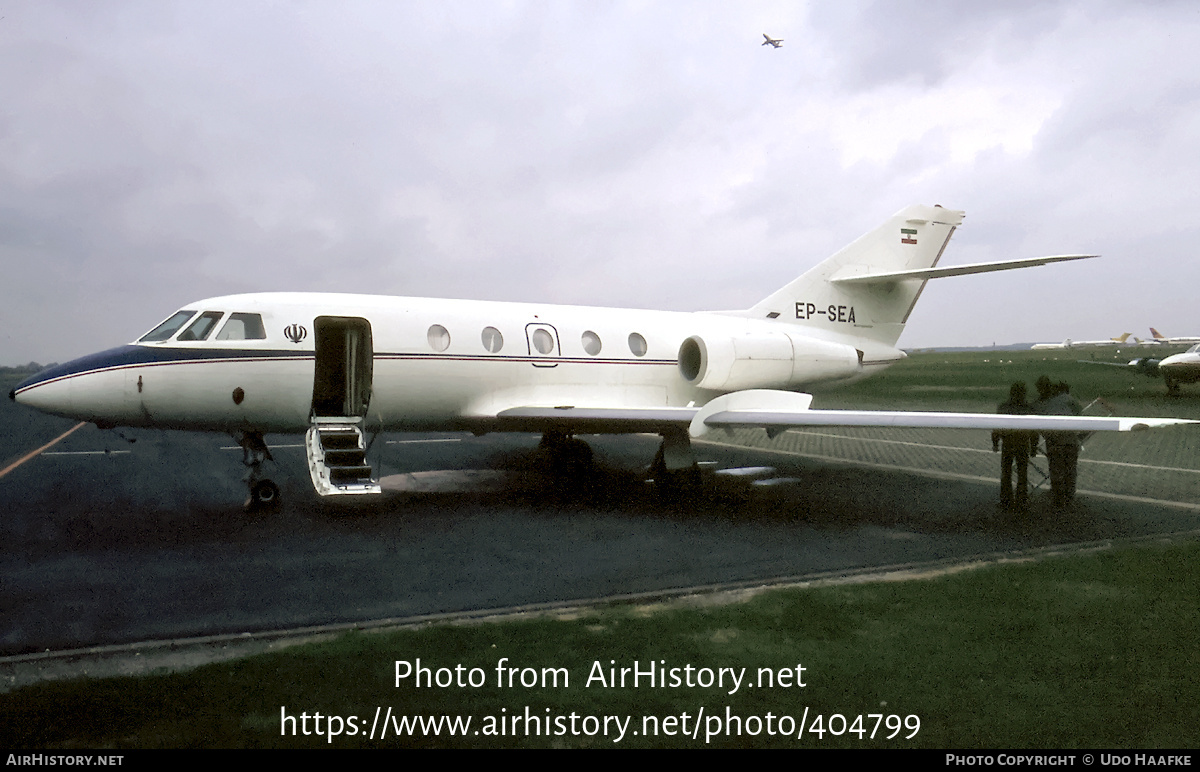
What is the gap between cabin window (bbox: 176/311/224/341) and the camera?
9.14 metres

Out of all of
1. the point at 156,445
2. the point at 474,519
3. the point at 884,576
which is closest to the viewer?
the point at 884,576

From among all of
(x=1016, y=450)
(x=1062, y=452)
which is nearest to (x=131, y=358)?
(x=1016, y=450)

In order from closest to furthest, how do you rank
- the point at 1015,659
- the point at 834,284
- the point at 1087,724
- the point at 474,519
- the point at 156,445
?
1. the point at 1087,724
2. the point at 1015,659
3. the point at 474,519
4. the point at 834,284
5. the point at 156,445

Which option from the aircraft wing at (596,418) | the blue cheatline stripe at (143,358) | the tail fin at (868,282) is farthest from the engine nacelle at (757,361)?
the blue cheatline stripe at (143,358)

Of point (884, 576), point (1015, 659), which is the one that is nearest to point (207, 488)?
point (884, 576)

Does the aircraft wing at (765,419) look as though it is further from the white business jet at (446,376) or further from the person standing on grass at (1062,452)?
the person standing on grass at (1062,452)

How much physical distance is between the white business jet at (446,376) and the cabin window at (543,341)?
0.06ft

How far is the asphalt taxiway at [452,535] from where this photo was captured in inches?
225

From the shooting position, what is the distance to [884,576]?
21.1 feet

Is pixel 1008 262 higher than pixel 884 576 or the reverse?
higher

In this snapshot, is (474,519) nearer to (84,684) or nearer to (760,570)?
(760,570)

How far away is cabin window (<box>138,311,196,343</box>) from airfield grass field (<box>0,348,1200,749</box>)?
19.6ft

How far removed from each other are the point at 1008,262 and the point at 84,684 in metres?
12.8

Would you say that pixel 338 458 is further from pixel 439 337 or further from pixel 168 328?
pixel 168 328
